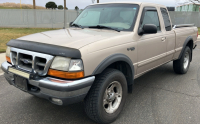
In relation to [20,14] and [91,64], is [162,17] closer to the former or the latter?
[91,64]

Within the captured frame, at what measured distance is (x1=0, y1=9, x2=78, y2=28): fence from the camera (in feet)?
66.3

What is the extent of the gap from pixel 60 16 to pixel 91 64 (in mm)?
19980

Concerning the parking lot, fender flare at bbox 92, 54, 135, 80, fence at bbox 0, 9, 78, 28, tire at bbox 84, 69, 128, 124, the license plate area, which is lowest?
the parking lot

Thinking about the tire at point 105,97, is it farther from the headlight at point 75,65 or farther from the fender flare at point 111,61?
the headlight at point 75,65

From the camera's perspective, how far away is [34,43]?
2.63 m

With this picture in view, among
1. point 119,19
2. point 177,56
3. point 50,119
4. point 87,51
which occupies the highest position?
point 119,19

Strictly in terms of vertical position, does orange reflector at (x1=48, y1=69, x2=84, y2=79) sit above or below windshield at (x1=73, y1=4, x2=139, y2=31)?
below

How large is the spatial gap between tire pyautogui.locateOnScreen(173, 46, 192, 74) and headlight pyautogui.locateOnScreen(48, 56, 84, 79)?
12.4 ft

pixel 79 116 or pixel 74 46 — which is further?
pixel 79 116

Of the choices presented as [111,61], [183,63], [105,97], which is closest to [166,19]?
[183,63]

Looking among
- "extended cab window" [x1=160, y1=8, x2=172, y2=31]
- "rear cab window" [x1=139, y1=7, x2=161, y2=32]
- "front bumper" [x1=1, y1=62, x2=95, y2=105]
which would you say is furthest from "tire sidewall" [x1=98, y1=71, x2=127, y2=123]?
"extended cab window" [x1=160, y1=8, x2=172, y2=31]

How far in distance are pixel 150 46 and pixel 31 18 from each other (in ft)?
63.6

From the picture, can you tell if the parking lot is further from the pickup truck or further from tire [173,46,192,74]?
tire [173,46,192,74]

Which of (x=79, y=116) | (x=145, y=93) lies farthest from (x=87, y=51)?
(x=145, y=93)
